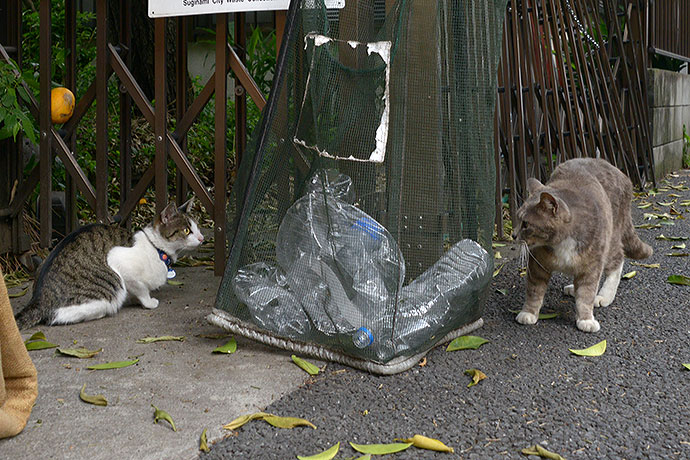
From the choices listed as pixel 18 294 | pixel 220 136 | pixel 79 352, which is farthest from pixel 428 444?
pixel 18 294

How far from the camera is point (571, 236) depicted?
11.7 ft

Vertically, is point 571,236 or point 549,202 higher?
point 549,202

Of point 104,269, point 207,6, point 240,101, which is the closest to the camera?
point 104,269

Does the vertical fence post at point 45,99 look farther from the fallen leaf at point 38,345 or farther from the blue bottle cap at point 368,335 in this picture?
the blue bottle cap at point 368,335

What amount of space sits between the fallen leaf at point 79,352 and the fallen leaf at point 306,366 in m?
0.91

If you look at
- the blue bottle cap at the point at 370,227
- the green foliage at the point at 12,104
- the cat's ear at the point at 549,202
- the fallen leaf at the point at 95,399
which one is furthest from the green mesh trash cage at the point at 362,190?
the green foliage at the point at 12,104

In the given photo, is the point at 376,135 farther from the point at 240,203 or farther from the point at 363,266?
the point at 240,203

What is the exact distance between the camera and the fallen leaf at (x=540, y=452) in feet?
7.63

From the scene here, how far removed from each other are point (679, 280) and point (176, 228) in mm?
3132

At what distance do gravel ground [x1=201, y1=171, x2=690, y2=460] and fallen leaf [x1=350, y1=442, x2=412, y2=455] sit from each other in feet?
0.08

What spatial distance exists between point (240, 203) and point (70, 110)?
1.81m

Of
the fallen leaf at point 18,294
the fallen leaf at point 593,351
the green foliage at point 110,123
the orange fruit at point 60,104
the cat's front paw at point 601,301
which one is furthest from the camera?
the green foliage at point 110,123

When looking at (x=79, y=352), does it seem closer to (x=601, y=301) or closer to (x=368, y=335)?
(x=368, y=335)

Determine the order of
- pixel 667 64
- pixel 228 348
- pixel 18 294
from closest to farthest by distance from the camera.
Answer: pixel 228 348
pixel 18 294
pixel 667 64
